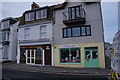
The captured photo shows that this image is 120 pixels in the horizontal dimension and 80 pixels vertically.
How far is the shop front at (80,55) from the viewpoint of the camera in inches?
559

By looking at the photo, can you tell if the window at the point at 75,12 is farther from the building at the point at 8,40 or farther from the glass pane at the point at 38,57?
the building at the point at 8,40

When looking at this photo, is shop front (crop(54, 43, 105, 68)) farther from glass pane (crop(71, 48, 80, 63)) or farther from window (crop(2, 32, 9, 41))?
window (crop(2, 32, 9, 41))

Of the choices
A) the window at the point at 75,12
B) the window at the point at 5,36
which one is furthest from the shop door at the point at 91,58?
the window at the point at 5,36

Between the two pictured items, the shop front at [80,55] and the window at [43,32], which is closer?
the shop front at [80,55]

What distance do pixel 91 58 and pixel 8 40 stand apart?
16.4 metres

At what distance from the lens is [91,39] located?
14727 mm

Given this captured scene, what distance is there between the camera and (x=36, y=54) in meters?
18.2

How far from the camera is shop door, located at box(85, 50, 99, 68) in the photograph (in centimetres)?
1430

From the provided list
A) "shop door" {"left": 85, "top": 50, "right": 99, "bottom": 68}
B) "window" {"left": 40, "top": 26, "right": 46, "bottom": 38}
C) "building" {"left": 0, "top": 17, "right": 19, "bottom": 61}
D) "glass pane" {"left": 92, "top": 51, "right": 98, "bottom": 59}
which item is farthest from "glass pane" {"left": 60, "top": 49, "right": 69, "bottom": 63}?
"building" {"left": 0, "top": 17, "right": 19, "bottom": 61}

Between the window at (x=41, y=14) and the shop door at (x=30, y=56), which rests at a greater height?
the window at (x=41, y=14)

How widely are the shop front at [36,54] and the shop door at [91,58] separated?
17.4 ft

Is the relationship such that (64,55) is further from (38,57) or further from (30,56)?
(30,56)

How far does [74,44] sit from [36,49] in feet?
20.0

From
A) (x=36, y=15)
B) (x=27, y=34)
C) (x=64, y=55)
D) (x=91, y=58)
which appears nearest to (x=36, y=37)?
(x=27, y=34)
